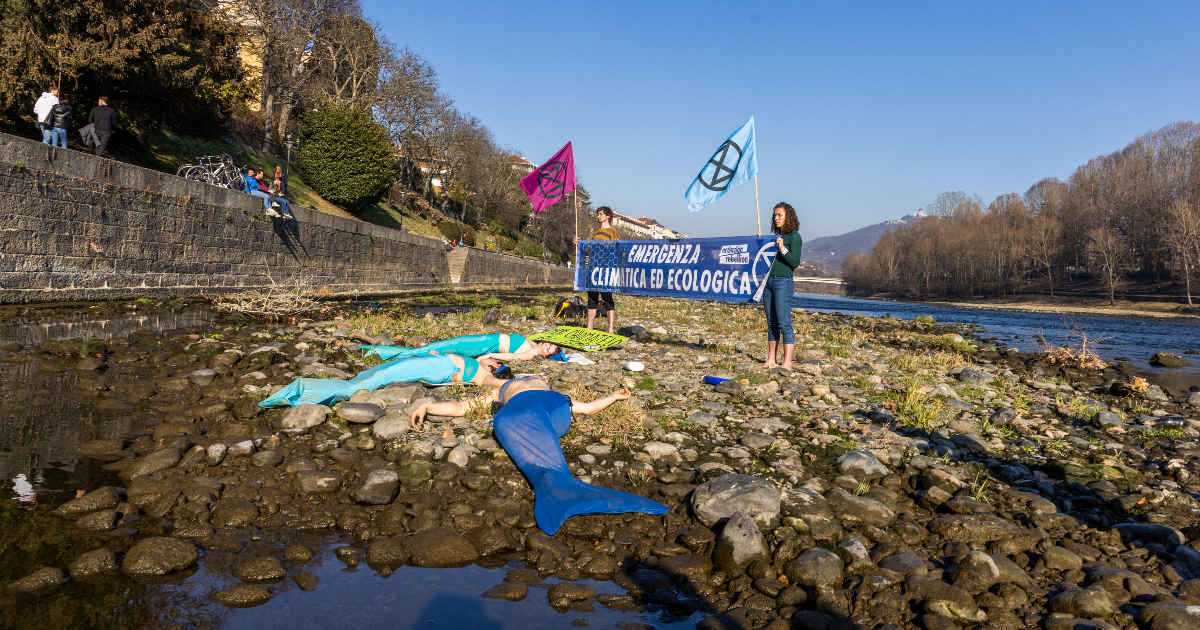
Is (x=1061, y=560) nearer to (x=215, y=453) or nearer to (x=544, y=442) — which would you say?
(x=544, y=442)

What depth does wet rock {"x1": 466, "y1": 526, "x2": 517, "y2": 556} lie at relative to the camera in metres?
2.85

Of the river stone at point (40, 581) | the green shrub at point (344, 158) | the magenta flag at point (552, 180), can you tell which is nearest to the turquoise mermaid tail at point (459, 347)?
the river stone at point (40, 581)

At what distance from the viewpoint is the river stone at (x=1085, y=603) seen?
90.3 inches

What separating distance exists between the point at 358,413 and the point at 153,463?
51.2 inches

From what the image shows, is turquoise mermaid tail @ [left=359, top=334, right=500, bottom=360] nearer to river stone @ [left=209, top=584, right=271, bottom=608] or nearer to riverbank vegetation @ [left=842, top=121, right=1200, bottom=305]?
river stone @ [left=209, top=584, right=271, bottom=608]

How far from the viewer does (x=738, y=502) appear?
10.3 feet

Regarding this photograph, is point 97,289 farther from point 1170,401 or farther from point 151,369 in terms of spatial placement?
point 1170,401

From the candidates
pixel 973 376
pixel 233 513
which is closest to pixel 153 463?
pixel 233 513

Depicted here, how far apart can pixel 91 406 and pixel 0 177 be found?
730 centimetres

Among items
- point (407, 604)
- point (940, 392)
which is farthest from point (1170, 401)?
point (407, 604)

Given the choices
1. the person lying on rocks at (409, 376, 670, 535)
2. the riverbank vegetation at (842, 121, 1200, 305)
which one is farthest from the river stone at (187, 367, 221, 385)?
the riverbank vegetation at (842, 121, 1200, 305)

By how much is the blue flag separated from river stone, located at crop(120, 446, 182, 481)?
759 cm

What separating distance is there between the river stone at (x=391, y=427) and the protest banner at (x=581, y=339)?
3.55 m

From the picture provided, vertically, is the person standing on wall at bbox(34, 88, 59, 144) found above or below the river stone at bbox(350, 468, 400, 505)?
above
